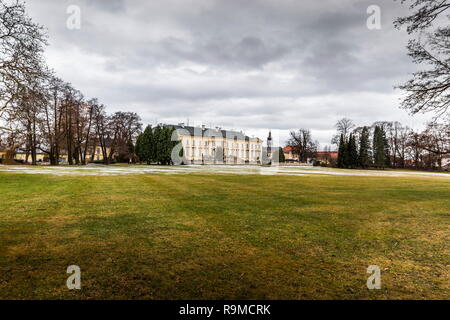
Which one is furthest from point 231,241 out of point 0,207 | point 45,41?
point 45,41

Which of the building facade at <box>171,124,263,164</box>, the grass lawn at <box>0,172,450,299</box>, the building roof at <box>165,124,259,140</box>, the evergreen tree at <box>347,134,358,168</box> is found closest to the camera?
the grass lawn at <box>0,172,450,299</box>

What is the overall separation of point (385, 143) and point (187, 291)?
3294 inches

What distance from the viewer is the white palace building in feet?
311

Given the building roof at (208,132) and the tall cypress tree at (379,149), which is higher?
the building roof at (208,132)

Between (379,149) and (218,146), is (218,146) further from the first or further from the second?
(379,149)

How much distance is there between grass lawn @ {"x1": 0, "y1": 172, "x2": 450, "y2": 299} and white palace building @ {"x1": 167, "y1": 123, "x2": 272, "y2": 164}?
80804 millimetres

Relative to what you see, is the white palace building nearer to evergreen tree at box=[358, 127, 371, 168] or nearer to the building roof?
the building roof

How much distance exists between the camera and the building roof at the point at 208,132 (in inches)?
3786

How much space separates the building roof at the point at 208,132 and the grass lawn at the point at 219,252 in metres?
87.3

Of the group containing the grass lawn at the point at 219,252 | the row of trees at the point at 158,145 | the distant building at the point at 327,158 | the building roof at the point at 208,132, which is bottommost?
the grass lawn at the point at 219,252

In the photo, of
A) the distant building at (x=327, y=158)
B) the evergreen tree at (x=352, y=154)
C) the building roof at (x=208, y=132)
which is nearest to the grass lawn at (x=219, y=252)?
the evergreen tree at (x=352, y=154)

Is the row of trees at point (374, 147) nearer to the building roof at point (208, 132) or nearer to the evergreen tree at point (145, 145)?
the building roof at point (208, 132)

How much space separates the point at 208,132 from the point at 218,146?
6.68 meters

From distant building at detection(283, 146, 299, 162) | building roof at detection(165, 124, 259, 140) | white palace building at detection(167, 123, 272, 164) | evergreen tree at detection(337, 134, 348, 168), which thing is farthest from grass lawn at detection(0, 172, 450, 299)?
distant building at detection(283, 146, 299, 162)
